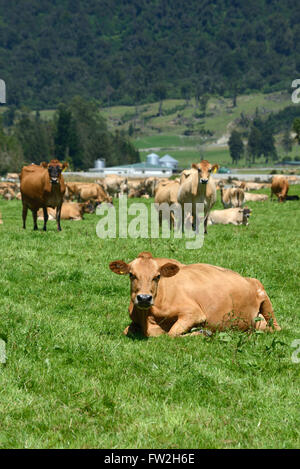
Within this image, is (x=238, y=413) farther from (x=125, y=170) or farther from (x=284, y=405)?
(x=125, y=170)

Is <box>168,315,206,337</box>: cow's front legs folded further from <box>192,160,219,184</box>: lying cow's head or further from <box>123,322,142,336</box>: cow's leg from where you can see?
<box>192,160,219,184</box>: lying cow's head

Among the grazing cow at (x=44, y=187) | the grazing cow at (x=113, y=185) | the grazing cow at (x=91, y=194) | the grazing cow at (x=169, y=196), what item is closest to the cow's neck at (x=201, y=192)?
the grazing cow at (x=169, y=196)

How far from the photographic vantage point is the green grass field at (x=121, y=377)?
5688 millimetres

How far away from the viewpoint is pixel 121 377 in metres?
7.11

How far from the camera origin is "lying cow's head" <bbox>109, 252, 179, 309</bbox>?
317 inches

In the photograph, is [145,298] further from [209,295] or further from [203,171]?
[203,171]

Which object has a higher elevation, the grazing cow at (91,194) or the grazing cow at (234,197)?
the grazing cow at (234,197)

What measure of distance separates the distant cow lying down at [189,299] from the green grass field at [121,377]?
33cm

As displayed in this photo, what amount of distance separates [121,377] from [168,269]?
2.13 m

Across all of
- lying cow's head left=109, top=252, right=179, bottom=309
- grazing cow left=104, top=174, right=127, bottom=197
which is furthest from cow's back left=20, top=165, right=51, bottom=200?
grazing cow left=104, top=174, right=127, bottom=197

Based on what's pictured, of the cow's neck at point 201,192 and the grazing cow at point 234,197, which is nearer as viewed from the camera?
the cow's neck at point 201,192

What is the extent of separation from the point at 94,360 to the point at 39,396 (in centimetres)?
128

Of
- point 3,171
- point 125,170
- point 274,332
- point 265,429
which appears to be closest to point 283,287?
point 274,332

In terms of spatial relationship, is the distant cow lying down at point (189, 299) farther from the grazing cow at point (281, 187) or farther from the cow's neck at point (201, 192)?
the grazing cow at point (281, 187)
